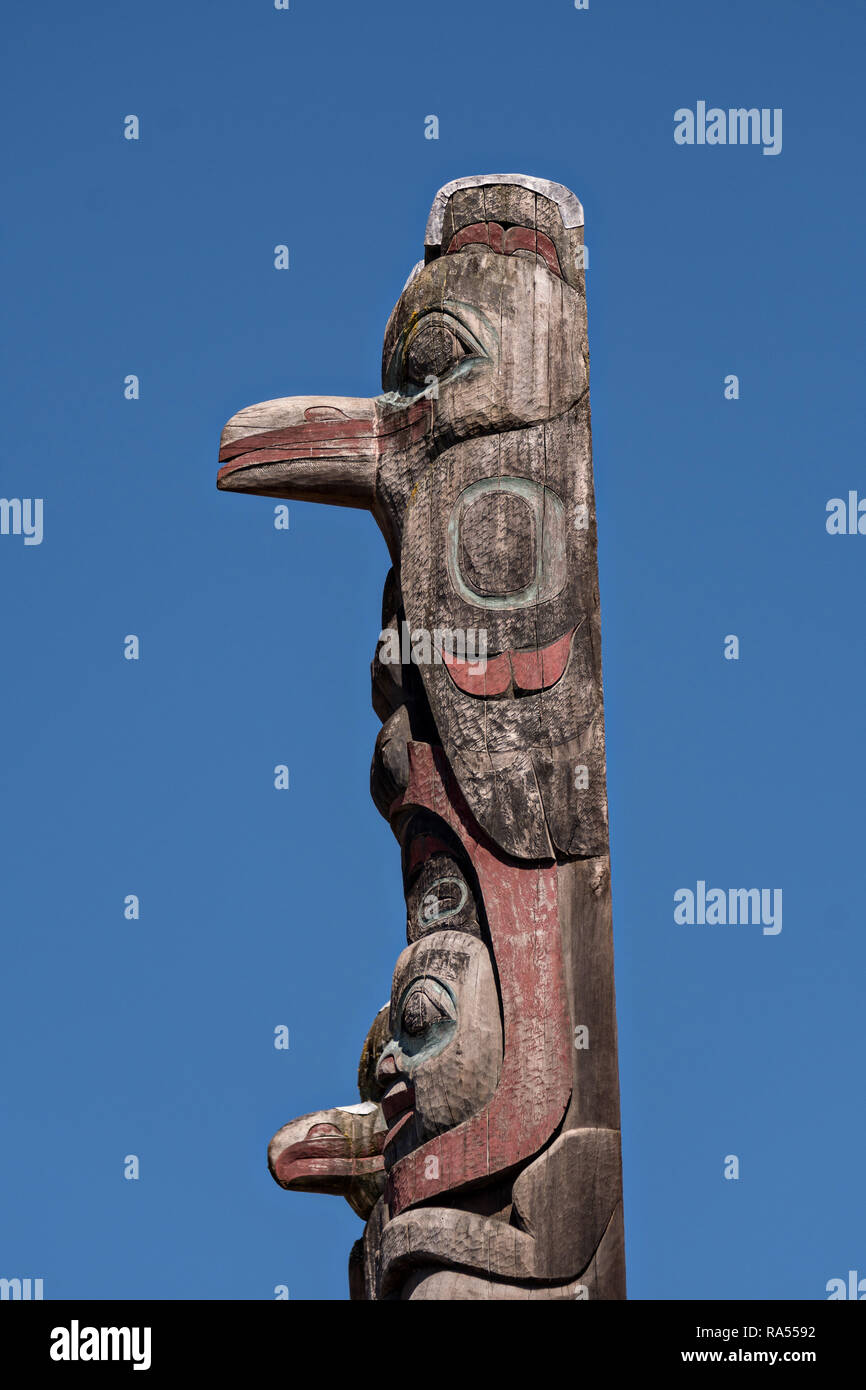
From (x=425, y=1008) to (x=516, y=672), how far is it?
4.53 feet

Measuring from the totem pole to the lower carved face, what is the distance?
0.03 feet

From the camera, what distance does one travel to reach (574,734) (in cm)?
759

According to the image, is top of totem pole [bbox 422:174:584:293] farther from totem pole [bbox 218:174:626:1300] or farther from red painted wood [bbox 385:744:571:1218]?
red painted wood [bbox 385:744:571:1218]

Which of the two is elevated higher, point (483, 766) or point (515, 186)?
point (515, 186)

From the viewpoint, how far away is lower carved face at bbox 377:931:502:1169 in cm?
717

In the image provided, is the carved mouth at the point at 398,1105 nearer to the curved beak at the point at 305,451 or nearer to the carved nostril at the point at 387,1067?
the carved nostril at the point at 387,1067

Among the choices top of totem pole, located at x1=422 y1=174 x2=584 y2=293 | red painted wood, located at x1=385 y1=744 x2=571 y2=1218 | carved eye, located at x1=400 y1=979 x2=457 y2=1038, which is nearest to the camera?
red painted wood, located at x1=385 y1=744 x2=571 y2=1218

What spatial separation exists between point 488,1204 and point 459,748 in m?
1.76

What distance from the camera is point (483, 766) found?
7.59 metres

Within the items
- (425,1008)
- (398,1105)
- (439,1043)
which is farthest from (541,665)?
(398,1105)

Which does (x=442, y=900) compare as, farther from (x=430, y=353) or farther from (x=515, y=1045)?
(x=430, y=353)

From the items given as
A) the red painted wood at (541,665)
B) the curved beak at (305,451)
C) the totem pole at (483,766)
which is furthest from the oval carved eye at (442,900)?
the curved beak at (305,451)

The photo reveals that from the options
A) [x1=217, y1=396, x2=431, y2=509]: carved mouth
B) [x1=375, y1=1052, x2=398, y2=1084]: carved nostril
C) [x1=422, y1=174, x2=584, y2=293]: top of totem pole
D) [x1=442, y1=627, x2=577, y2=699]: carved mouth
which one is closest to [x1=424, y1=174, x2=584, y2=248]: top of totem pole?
[x1=422, y1=174, x2=584, y2=293]: top of totem pole

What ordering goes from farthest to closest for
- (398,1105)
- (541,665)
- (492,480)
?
(492,480) → (541,665) → (398,1105)
